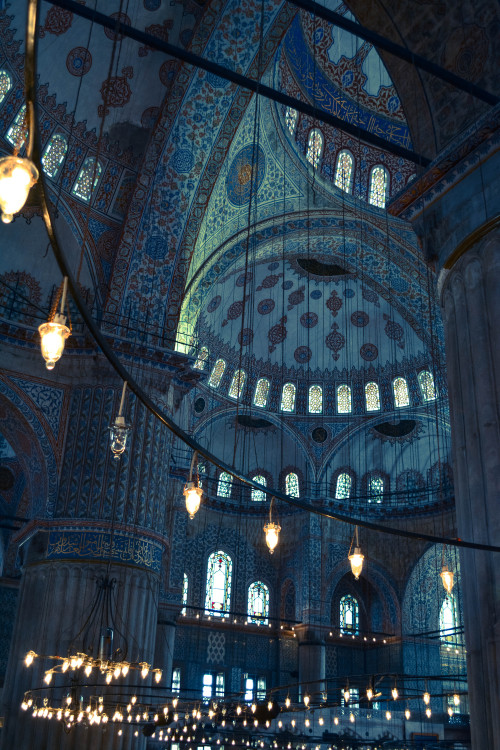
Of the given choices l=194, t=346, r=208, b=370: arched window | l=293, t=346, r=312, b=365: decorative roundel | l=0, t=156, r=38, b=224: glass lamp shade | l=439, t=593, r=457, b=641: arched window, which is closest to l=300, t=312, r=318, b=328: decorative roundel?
l=293, t=346, r=312, b=365: decorative roundel

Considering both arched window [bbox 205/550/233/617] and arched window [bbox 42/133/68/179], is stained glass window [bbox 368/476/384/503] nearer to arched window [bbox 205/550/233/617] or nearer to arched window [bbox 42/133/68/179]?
arched window [bbox 205/550/233/617]

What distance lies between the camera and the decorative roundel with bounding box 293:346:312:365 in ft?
76.0

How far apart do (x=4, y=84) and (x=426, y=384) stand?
14.6 meters

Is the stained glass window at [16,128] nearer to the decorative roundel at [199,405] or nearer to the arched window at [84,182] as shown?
the arched window at [84,182]

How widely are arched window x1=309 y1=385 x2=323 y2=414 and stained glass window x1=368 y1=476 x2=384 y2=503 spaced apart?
2.82 meters

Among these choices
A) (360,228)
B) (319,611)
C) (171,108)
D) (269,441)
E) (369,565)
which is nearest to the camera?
(171,108)

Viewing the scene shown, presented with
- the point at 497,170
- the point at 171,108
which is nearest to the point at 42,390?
the point at 171,108

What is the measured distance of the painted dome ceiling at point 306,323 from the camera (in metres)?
21.3

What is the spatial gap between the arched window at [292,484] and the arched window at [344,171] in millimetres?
9486

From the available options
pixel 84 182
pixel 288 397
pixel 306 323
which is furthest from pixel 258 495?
pixel 84 182

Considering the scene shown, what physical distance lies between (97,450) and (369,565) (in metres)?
12.2

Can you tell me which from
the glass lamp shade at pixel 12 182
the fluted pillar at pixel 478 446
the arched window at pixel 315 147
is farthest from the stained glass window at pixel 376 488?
the glass lamp shade at pixel 12 182

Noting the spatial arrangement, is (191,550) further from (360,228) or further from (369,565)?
(360,228)

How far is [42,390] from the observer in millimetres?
13336
